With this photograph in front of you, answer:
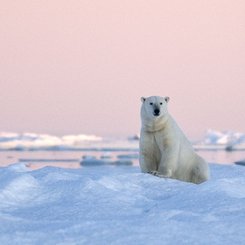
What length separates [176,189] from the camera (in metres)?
4.39

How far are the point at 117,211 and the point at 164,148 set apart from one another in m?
2.44

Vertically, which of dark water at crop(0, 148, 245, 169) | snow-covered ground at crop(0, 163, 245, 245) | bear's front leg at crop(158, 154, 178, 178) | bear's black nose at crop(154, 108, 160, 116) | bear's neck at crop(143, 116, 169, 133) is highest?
bear's black nose at crop(154, 108, 160, 116)

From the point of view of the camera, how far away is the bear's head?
5770 millimetres

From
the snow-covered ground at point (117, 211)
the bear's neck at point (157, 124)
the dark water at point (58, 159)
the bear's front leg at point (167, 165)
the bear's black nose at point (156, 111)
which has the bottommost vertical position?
the dark water at point (58, 159)

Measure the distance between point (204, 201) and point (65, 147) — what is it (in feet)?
133

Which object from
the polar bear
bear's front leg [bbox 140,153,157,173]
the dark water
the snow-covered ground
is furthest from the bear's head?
the dark water

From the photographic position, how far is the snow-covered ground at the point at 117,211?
2807mm

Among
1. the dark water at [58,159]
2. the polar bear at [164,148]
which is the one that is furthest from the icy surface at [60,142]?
the polar bear at [164,148]

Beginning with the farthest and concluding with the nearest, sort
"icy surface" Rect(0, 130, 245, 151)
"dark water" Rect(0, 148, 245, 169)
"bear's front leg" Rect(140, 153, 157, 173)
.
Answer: "icy surface" Rect(0, 130, 245, 151), "dark water" Rect(0, 148, 245, 169), "bear's front leg" Rect(140, 153, 157, 173)

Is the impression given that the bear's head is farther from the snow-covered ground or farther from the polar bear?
the snow-covered ground

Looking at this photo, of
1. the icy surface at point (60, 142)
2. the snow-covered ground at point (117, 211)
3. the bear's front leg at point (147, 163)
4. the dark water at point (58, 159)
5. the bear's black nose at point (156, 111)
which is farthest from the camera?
the icy surface at point (60, 142)

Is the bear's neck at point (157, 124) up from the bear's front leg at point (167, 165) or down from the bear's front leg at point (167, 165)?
up

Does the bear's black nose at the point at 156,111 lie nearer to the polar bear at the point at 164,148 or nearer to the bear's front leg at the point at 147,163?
the polar bear at the point at 164,148

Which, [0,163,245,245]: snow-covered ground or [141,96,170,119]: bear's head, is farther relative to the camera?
[141,96,170,119]: bear's head
